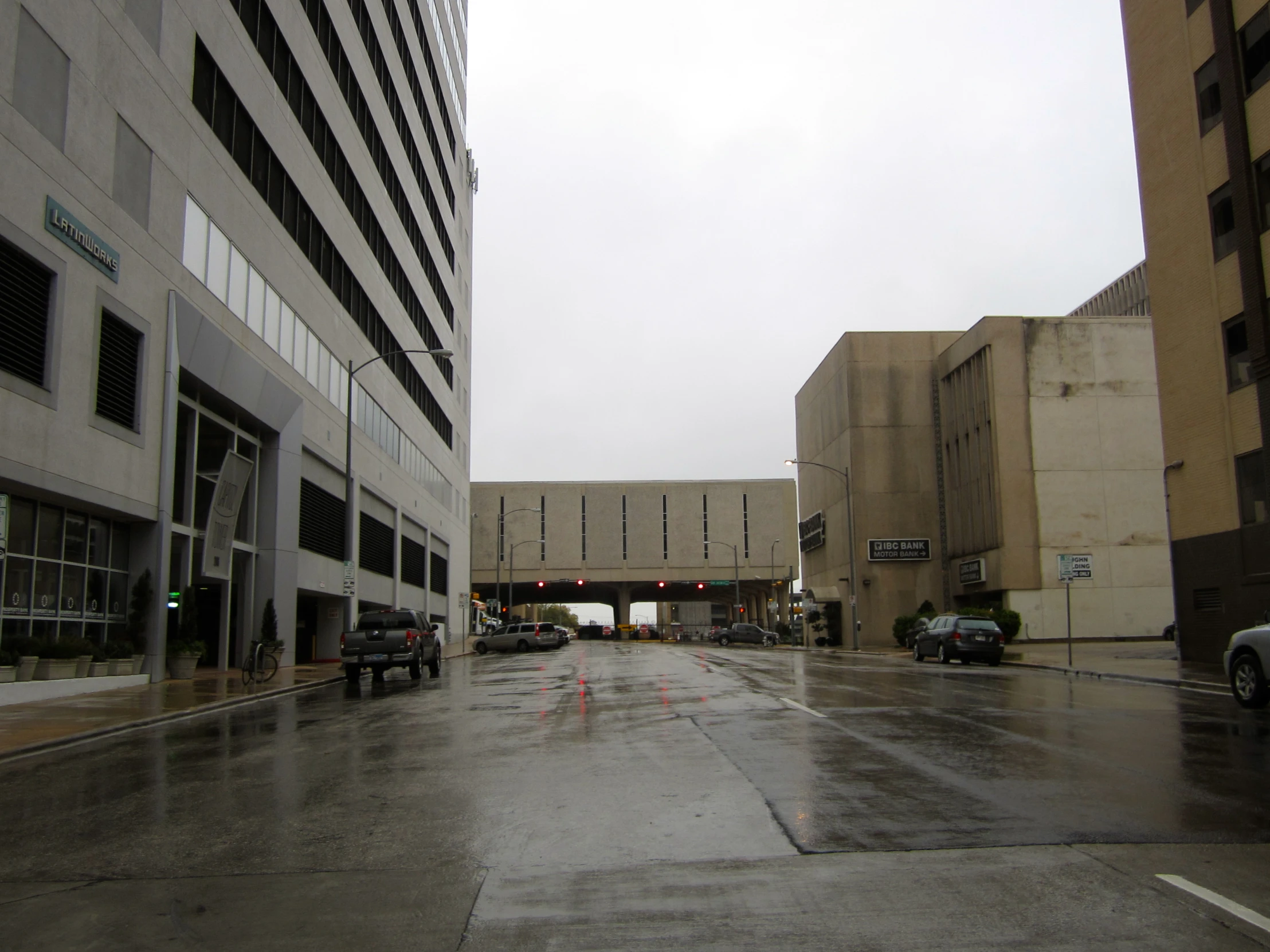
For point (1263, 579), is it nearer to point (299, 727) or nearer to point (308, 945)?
point (299, 727)

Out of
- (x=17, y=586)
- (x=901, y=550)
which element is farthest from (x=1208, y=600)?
(x=901, y=550)

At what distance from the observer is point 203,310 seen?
1090 inches

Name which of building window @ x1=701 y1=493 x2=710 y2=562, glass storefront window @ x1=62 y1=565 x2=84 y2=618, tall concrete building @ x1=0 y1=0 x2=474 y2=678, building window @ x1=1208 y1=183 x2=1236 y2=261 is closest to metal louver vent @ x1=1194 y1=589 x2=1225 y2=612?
building window @ x1=1208 y1=183 x2=1236 y2=261

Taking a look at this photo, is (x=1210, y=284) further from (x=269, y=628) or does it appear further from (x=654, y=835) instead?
(x=269, y=628)

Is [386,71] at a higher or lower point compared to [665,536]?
higher

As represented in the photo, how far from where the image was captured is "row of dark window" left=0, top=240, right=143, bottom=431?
19.3m

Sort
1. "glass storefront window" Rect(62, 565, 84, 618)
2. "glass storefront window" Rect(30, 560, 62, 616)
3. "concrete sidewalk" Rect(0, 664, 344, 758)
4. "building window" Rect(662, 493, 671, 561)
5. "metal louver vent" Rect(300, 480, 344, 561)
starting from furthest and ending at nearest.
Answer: "building window" Rect(662, 493, 671, 561)
"metal louver vent" Rect(300, 480, 344, 561)
"glass storefront window" Rect(62, 565, 84, 618)
"glass storefront window" Rect(30, 560, 62, 616)
"concrete sidewalk" Rect(0, 664, 344, 758)

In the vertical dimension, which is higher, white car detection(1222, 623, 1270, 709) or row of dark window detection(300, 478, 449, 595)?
row of dark window detection(300, 478, 449, 595)

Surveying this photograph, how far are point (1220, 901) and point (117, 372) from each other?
935 inches

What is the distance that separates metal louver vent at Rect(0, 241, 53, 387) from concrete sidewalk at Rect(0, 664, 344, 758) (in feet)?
20.8

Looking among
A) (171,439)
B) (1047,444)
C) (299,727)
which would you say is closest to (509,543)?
(1047,444)

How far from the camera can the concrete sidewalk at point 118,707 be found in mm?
14305

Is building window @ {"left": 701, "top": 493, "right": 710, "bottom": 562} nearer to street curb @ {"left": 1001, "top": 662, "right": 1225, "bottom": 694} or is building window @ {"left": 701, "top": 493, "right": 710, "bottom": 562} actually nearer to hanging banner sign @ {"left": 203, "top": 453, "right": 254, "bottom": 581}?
street curb @ {"left": 1001, "top": 662, "right": 1225, "bottom": 694}

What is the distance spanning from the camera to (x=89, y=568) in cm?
2362
